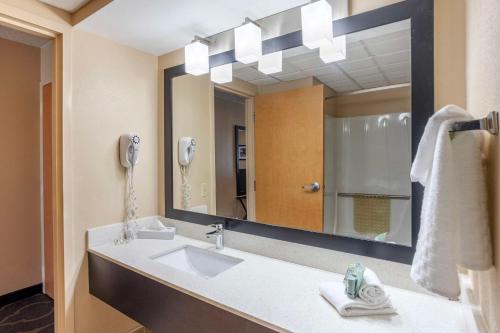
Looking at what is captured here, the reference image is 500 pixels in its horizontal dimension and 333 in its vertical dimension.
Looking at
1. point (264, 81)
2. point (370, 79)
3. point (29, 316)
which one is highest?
point (264, 81)

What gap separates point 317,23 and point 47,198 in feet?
8.72

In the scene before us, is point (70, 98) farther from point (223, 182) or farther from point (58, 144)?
point (223, 182)

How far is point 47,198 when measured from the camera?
2.49 meters

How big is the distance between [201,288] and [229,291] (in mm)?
117

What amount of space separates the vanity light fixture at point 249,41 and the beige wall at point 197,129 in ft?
1.22

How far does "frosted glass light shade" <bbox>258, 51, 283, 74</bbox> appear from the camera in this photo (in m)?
1.42

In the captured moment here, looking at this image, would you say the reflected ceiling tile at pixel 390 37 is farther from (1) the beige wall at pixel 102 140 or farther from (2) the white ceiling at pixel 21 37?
(2) the white ceiling at pixel 21 37

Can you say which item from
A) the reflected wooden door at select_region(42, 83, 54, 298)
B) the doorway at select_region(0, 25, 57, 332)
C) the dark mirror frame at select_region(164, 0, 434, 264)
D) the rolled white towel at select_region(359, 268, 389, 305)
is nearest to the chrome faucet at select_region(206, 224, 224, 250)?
the dark mirror frame at select_region(164, 0, 434, 264)

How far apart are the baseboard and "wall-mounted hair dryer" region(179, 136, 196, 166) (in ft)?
6.40

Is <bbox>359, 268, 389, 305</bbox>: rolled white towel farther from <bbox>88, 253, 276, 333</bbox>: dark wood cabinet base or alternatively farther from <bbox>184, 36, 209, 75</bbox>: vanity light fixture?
<bbox>184, 36, 209, 75</bbox>: vanity light fixture

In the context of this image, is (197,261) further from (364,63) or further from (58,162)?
(364,63)

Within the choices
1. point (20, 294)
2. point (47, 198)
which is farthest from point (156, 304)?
point (20, 294)

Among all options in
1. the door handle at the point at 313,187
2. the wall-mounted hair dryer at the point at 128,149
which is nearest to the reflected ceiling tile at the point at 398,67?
the door handle at the point at 313,187

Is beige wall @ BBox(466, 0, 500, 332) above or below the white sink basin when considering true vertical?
above
